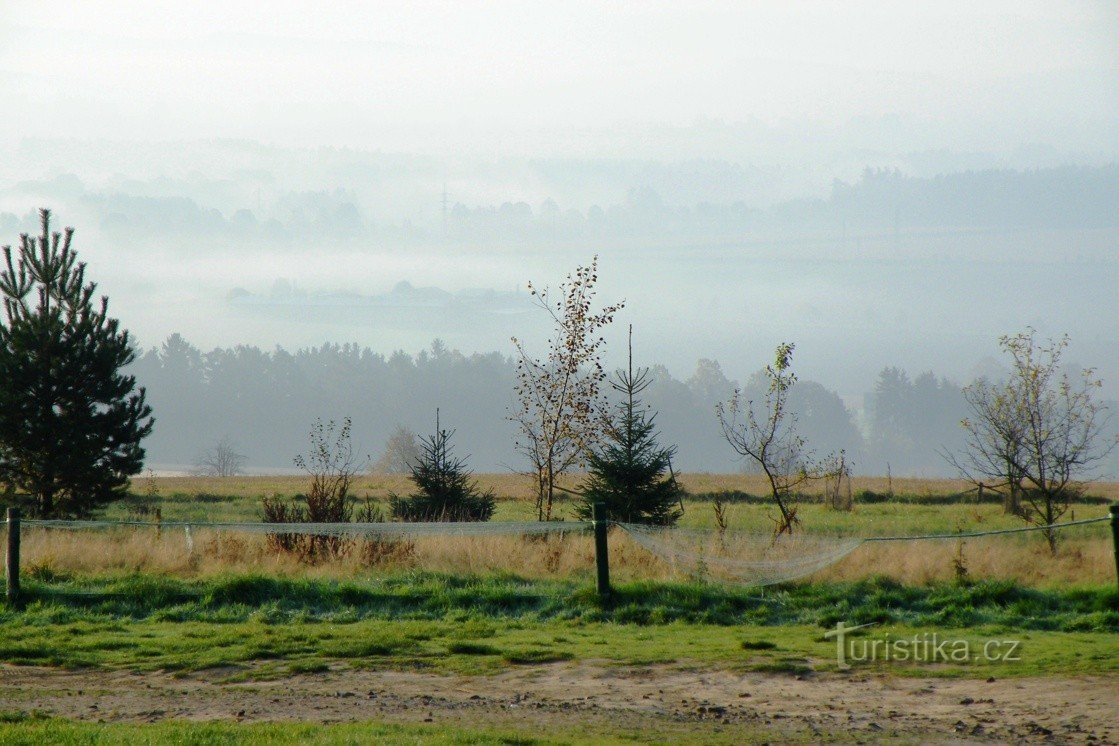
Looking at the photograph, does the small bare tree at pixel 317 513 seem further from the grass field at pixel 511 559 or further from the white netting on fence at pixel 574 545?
the grass field at pixel 511 559

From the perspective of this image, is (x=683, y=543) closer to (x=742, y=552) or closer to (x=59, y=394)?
(x=742, y=552)

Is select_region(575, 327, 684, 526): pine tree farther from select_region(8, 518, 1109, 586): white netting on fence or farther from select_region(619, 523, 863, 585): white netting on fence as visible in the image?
select_region(619, 523, 863, 585): white netting on fence

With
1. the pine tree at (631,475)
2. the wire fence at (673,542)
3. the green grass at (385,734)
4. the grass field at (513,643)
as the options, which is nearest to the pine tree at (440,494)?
the pine tree at (631,475)

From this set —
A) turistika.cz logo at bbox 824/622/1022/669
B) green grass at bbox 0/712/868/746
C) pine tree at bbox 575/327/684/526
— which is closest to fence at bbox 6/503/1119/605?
turistika.cz logo at bbox 824/622/1022/669

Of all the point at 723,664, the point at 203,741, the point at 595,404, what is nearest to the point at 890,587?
the point at 723,664

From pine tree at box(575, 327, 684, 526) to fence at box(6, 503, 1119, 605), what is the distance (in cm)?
450

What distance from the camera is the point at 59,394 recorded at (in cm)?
2700

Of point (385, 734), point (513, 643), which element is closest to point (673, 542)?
point (513, 643)

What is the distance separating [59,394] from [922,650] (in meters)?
23.4

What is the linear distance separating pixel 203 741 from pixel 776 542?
11007 millimetres

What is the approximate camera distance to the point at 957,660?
10.0 m

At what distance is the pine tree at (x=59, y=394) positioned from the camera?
87.7 ft

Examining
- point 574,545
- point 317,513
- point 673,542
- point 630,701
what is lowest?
point 630,701

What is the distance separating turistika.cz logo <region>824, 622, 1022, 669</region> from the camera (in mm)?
10062
